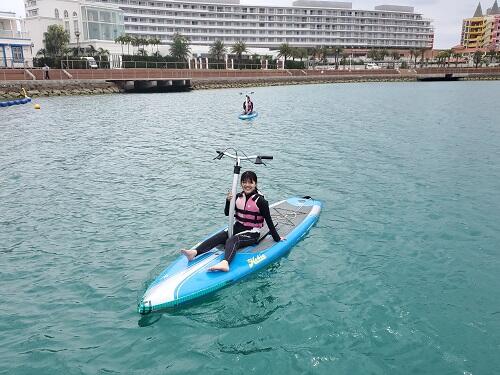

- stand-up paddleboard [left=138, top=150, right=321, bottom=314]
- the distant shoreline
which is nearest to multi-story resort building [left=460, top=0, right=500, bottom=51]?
the distant shoreline

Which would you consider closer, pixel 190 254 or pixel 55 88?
pixel 190 254

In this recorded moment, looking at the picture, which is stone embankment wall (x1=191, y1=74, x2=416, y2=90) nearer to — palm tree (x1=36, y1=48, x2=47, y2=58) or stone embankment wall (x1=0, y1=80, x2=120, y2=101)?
stone embankment wall (x1=0, y1=80, x2=120, y2=101)

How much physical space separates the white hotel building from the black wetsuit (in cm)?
11687

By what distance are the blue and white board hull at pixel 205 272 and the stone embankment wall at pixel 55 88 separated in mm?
52622

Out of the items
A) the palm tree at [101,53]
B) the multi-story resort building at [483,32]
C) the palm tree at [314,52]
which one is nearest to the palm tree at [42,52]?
the palm tree at [101,53]

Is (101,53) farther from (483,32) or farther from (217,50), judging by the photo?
(483,32)

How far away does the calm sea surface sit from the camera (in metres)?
6.92

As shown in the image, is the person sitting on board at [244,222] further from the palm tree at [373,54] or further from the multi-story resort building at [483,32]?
the multi-story resort building at [483,32]

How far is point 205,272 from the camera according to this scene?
8.52 meters

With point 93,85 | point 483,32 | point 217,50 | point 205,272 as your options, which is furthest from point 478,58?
point 205,272

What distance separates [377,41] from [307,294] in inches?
7519

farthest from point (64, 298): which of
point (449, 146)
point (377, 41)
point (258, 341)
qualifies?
point (377, 41)

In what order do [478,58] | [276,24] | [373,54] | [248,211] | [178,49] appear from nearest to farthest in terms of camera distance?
[248,211] → [178,49] → [478,58] → [373,54] → [276,24]

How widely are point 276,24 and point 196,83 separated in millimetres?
99984
